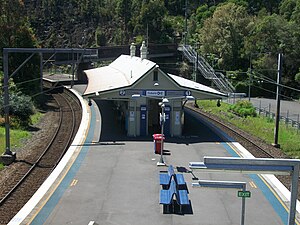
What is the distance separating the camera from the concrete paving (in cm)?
1462

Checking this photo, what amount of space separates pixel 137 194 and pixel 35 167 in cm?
603

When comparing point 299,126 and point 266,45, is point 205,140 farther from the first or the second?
point 266,45

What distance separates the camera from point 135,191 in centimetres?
1711

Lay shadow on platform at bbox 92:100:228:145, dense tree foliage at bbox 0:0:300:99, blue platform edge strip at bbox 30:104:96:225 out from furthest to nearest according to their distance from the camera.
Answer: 1. dense tree foliage at bbox 0:0:300:99
2. shadow on platform at bbox 92:100:228:145
3. blue platform edge strip at bbox 30:104:96:225

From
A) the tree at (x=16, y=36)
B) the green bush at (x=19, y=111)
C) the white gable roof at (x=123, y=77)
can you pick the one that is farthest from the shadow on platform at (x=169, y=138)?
the tree at (x=16, y=36)

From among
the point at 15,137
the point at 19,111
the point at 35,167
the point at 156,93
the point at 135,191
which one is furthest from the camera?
the point at 19,111

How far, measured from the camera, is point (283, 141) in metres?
27.8

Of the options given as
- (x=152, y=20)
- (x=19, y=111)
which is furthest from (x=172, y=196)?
(x=152, y=20)

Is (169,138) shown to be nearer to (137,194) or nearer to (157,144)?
(157,144)

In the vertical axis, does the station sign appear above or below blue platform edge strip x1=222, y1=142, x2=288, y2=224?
above

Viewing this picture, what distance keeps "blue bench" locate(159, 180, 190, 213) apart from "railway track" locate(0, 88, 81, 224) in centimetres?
474

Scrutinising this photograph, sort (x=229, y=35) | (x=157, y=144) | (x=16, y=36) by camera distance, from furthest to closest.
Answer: (x=229, y=35) → (x=16, y=36) → (x=157, y=144)

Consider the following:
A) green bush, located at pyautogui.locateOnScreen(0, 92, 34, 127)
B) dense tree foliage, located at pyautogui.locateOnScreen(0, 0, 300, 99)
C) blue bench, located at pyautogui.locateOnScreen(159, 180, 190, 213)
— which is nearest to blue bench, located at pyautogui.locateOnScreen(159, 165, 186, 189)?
blue bench, located at pyautogui.locateOnScreen(159, 180, 190, 213)

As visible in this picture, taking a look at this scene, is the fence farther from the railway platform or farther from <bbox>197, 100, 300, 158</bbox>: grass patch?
the railway platform
